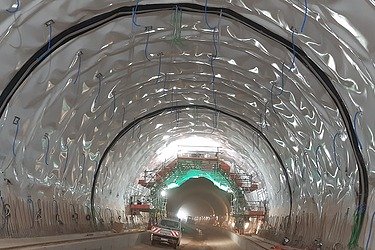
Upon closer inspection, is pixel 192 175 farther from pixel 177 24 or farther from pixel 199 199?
pixel 177 24

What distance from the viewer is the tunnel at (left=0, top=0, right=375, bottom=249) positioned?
8.66 m

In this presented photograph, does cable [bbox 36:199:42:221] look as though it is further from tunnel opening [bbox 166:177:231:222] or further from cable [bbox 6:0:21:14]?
tunnel opening [bbox 166:177:231:222]

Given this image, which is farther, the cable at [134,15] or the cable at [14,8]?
the cable at [134,15]

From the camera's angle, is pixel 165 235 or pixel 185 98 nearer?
pixel 185 98

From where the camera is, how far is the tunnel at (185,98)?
866cm

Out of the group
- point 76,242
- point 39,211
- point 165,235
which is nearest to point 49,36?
point 39,211

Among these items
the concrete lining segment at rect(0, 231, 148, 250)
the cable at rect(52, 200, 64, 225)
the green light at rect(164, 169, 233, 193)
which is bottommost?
the concrete lining segment at rect(0, 231, 148, 250)

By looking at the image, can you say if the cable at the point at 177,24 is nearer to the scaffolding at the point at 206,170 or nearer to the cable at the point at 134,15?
the cable at the point at 134,15

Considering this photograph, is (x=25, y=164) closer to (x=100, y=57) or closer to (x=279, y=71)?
(x=100, y=57)

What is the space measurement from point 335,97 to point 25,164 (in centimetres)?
584

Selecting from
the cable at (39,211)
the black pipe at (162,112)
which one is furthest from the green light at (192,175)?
the cable at (39,211)

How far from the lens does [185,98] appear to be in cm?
1547

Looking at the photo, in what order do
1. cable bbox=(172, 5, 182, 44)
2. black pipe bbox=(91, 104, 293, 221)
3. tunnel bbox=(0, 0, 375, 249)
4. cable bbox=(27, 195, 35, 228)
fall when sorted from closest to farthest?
tunnel bbox=(0, 0, 375, 249), cable bbox=(172, 5, 182, 44), cable bbox=(27, 195, 35, 228), black pipe bbox=(91, 104, 293, 221)

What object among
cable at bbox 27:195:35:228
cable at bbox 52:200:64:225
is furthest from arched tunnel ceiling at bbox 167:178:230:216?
cable at bbox 27:195:35:228
